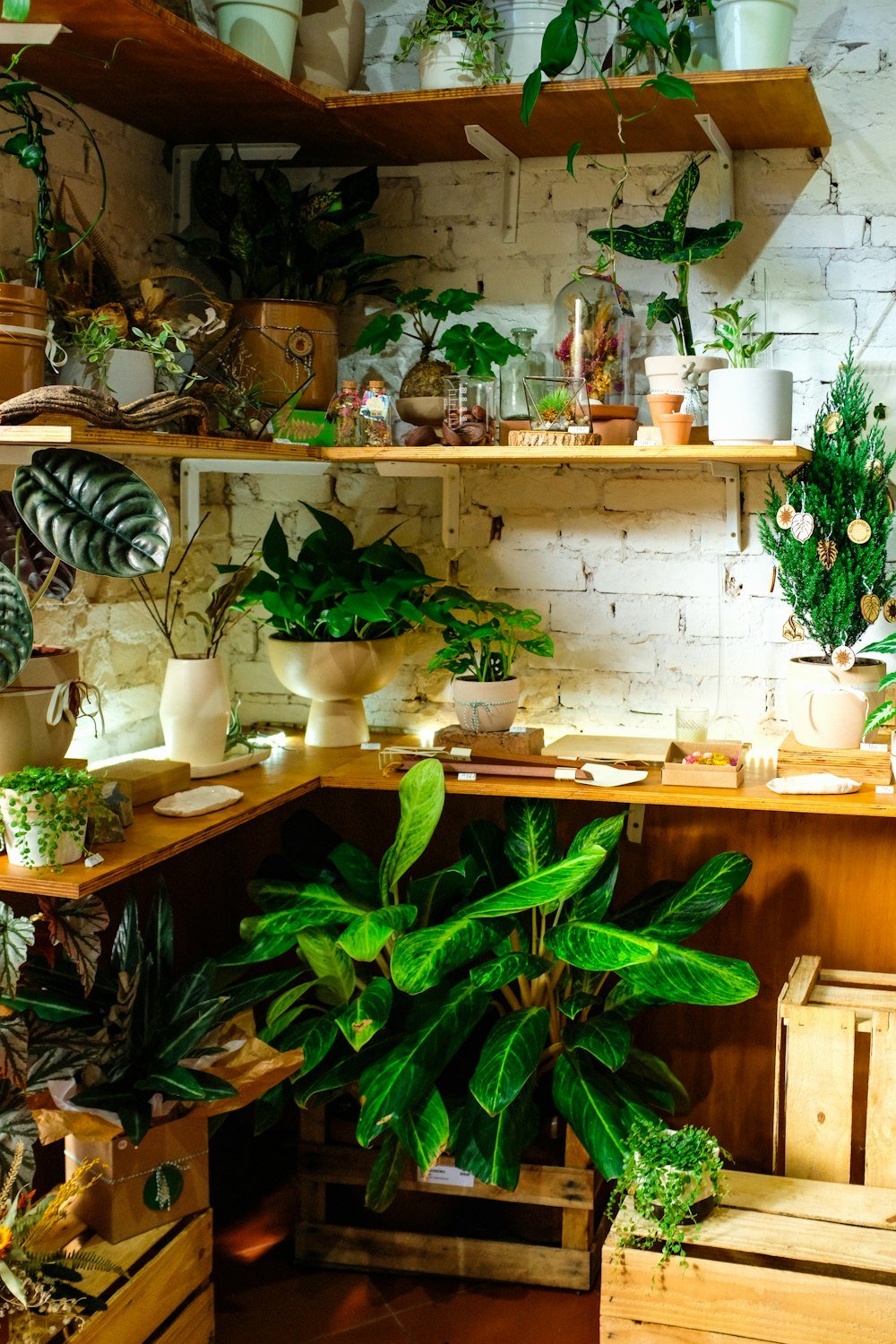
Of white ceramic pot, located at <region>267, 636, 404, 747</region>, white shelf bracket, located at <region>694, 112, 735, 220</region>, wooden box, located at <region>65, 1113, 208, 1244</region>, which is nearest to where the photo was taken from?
wooden box, located at <region>65, 1113, 208, 1244</region>

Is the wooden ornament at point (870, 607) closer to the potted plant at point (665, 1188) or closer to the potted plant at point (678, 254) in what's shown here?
the potted plant at point (678, 254)

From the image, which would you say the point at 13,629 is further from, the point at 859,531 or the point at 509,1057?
the point at 859,531

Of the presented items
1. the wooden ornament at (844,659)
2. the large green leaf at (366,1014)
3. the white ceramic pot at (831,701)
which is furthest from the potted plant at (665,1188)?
the wooden ornament at (844,659)

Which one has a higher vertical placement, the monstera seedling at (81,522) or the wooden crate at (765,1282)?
the monstera seedling at (81,522)

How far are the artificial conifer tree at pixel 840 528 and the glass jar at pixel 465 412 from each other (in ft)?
2.01

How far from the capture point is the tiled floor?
2.41 meters

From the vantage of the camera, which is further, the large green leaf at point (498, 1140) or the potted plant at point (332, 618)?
the potted plant at point (332, 618)

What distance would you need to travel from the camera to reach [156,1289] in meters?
2.07

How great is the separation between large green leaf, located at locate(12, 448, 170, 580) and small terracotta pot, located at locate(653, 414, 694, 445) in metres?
1.01

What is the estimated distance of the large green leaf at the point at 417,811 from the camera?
8.11ft

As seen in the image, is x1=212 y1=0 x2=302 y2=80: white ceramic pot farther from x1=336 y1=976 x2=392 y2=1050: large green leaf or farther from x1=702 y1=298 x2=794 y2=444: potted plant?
x1=336 y1=976 x2=392 y2=1050: large green leaf

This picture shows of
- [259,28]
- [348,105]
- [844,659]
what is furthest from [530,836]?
[259,28]

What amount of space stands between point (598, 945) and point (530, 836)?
1.15 ft

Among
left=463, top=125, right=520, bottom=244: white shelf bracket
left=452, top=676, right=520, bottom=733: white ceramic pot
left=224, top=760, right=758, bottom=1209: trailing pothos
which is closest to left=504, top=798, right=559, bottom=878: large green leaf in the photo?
left=224, top=760, right=758, bottom=1209: trailing pothos
